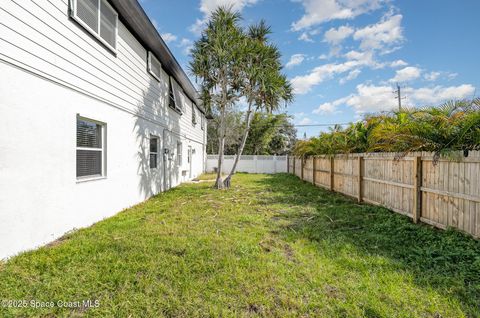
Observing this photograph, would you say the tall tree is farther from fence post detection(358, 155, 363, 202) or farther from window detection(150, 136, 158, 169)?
fence post detection(358, 155, 363, 202)

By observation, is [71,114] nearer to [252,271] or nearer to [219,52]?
[252,271]

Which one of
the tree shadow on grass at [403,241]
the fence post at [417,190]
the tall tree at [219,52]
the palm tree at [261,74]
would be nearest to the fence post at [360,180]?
the tree shadow on grass at [403,241]

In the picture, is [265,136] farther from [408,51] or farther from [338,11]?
[338,11]

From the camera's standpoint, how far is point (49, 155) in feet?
11.6

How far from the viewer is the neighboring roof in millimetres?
5348

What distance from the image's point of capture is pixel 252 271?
274 cm

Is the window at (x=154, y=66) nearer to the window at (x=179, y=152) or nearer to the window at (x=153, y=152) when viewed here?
the window at (x=153, y=152)

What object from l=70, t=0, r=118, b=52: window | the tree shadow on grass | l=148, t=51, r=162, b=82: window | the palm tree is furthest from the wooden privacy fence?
l=148, t=51, r=162, b=82: window

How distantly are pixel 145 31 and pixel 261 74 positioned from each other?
169 inches

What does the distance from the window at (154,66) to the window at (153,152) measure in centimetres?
211

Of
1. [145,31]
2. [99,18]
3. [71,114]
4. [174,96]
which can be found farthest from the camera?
[174,96]

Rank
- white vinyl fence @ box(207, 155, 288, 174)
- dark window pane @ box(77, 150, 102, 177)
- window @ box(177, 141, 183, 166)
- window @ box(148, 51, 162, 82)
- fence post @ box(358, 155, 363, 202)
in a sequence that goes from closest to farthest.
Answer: dark window pane @ box(77, 150, 102, 177) < fence post @ box(358, 155, 363, 202) < window @ box(148, 51, 162, 82) < window @ box(177, 141, 183, 166) < white vinyl fence @ box(207, 155, 288, 174)

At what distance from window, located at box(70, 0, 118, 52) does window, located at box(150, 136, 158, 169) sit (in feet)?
10.3

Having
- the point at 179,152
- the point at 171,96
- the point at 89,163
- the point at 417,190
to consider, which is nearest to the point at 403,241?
the point at 417,190
